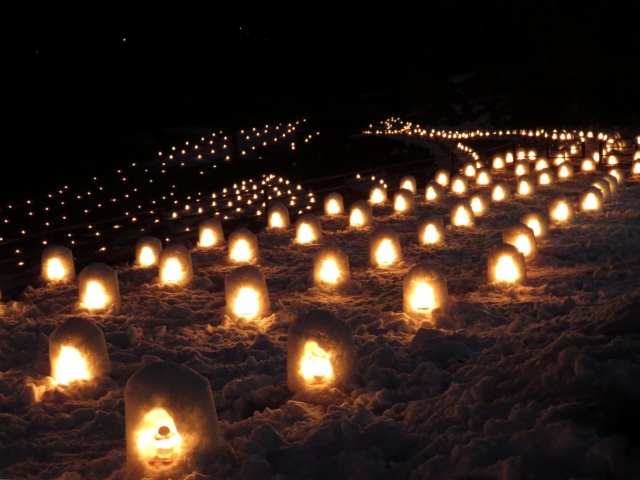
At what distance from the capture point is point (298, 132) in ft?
152

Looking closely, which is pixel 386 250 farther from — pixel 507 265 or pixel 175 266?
pixel 175 266

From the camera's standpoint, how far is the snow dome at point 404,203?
656 inches

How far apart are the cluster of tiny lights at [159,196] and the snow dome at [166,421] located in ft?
23.3

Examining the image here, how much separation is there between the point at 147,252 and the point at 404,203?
21.4 feet

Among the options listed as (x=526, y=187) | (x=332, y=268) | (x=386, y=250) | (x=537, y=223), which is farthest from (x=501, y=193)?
(x=332, y=268)

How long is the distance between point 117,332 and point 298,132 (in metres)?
38.6

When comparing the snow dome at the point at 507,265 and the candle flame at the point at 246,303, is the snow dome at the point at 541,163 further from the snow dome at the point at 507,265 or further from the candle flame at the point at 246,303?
the candle flame at the point at 246,303

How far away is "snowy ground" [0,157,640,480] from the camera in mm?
4793

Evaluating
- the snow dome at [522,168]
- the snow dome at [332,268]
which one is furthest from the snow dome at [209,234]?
the snow dome at [522,168]

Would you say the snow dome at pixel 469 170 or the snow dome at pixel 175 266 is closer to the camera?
the snow dome at pixel 175 266

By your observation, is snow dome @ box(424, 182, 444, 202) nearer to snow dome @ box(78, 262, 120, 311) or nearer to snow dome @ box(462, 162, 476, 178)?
snow dome @ box(462, 162, 476, 178)

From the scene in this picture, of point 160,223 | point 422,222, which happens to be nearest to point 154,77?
point 160,223

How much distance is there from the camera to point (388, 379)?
6.63 meters

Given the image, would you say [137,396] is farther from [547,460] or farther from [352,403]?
[547,460]
